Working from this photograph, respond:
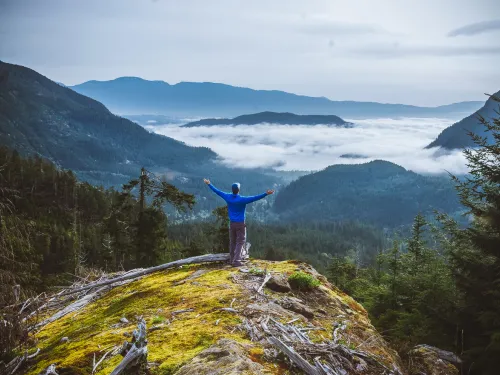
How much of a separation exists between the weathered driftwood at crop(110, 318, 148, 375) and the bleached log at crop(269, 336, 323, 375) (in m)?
2.28

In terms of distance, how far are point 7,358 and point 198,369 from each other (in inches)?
164

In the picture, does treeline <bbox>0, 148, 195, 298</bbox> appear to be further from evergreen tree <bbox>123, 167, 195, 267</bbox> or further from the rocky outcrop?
the rocky outcrop

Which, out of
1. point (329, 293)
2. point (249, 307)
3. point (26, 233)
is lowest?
point (329, 293)

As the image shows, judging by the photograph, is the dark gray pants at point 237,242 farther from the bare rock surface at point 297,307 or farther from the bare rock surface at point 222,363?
the bare rock surface at point 222,363

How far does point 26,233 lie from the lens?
7.16 metres

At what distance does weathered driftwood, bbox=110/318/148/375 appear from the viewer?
230 inches

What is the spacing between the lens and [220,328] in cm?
775

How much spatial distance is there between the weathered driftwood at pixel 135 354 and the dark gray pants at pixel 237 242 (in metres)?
6.94

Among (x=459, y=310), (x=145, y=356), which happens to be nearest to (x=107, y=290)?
(x=145, y=356)

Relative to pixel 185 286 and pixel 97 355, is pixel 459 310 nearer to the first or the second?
pixel 185 286

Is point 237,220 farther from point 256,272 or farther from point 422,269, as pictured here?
point 422,269

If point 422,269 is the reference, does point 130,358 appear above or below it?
above

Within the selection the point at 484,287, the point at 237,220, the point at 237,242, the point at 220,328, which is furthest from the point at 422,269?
the point at 220,328

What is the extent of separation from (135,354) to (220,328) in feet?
7.13
